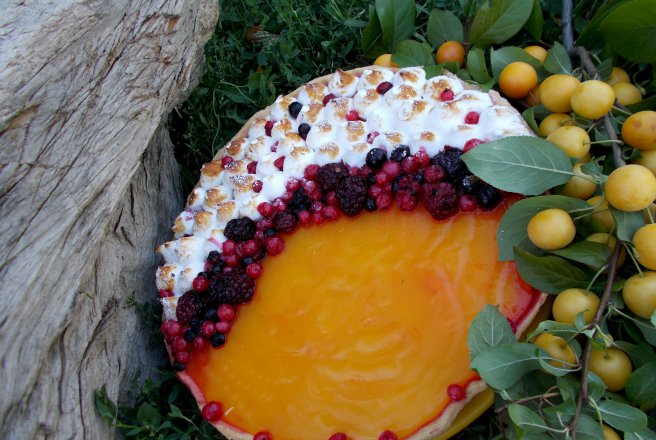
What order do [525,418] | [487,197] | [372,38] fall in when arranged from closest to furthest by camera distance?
[525,418] → [487,197] → [372,38]

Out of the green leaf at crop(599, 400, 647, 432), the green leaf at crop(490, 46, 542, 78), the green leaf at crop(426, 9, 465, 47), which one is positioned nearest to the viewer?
the green leaf at crop(599, 400, 647, 432)

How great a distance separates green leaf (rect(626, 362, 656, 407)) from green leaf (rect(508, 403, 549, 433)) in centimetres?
24

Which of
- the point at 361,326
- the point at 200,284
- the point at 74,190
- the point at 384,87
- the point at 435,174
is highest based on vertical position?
the point at 74,190

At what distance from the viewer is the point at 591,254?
1.40 meters

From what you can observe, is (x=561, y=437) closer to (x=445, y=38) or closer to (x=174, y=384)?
(x=174, y=384)

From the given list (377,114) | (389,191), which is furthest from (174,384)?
(377,114)

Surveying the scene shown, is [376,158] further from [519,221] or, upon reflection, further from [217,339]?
[217,339]

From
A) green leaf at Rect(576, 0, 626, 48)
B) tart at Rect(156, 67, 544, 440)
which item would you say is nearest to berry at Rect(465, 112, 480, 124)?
tart at Rect(156, 67, 544, 440)

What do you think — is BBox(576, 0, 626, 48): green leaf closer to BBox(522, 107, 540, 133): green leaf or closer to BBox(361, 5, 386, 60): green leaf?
BBox(522, 107, 540, 133): green leaf

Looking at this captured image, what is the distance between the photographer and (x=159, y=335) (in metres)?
1.82

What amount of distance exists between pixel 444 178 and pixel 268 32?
1.17 meters

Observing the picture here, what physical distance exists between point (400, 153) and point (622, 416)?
793 millimetres

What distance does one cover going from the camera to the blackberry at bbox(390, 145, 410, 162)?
1.66 m

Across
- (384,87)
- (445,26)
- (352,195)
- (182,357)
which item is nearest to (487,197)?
(352,195)
